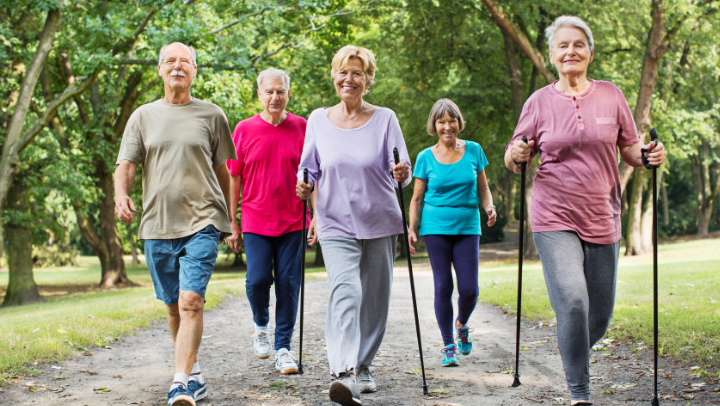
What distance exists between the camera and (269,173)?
5.57 m

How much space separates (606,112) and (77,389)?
13.8 ft

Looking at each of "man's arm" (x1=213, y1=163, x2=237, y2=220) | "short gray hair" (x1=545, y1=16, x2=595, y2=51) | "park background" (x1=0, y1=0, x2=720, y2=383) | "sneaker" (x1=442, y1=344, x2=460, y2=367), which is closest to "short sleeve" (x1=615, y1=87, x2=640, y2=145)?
A: "short gray hair" (x1=545, y1=16, x2=595, y2=51)

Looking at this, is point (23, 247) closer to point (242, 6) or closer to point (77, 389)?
point (242, 6)

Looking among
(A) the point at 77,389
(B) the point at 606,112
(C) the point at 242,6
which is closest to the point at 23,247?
(C) the point at 242,6

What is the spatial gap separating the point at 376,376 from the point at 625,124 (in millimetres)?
2661

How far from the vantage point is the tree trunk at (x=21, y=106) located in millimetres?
14977

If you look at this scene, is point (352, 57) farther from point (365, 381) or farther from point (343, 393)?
point (365, 381)

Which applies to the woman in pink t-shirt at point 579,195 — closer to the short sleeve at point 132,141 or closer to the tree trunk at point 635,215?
the short sleeve at point 132,141

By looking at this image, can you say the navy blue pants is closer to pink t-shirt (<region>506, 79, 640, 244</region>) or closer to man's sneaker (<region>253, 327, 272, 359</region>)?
man's sneaker (<region>253, 327, 272, 359</region>)

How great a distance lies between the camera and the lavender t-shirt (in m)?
4.29

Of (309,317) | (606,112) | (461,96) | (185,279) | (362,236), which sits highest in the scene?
(461,96)

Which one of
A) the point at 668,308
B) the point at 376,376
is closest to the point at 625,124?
the point at 376,376

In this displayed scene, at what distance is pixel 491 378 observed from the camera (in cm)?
501

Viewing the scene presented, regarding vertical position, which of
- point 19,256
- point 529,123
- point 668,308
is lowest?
point 19,256
